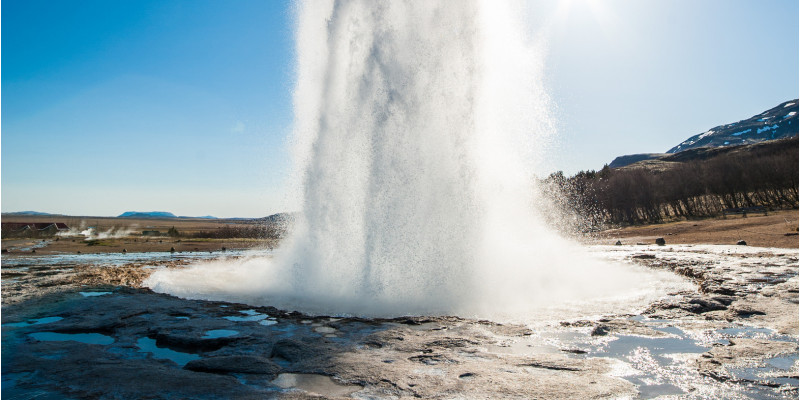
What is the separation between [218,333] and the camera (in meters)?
8.62

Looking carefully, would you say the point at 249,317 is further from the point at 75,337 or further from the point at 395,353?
the point at 395,353

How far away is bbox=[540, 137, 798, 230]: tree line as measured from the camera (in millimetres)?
65000

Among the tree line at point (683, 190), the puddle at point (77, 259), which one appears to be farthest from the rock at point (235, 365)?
the tree line at point (683, 190)

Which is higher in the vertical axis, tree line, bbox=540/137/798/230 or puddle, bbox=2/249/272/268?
tree line, bbox=540/137/798/230

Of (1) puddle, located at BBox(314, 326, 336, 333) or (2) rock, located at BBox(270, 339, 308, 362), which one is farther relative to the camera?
(1) puddle, located at BBox(314, 326, 336, 333)

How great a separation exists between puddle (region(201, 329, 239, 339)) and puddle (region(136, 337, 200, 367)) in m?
0.78

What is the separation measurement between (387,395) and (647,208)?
80968mm

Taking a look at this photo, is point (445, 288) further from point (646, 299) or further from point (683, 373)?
point (683, 373)

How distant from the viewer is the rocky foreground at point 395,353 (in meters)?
5.53

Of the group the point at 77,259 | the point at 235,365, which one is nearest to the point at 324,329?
the point at 235,365

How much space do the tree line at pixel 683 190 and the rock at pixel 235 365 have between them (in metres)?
60.3

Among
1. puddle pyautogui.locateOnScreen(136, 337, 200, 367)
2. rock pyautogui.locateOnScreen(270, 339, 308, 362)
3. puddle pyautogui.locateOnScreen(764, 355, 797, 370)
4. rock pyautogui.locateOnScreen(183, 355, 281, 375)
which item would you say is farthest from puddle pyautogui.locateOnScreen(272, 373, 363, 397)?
puddle pyautogui.locateOnScreen(764, 355, 797, 370)

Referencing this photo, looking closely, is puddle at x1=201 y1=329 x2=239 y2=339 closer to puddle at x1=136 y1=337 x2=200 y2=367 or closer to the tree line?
puddle at x1=136 y1=337 x2=200 y2=367

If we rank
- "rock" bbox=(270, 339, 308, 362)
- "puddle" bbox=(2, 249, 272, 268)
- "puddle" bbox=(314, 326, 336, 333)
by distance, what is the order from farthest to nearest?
"puddle" bbox=(2, 249, 272, 268) → "puddle" bbox=(314, 326, 336, 333) → "rock" bbox=(270, 339, 308, 362)
